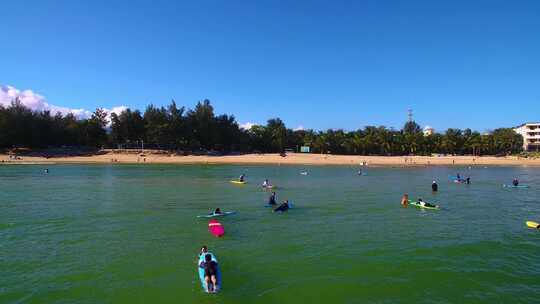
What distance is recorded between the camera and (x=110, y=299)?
54.2 feet

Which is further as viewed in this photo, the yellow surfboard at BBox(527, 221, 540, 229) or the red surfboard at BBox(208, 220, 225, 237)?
the yellow surfboard at BBox(527, 221, 540, 229)

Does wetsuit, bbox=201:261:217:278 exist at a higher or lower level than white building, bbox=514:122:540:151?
lower

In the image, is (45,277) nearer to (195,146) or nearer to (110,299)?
(110,299)

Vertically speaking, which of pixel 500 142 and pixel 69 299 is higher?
pixel 500 142

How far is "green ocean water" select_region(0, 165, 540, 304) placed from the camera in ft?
57.2

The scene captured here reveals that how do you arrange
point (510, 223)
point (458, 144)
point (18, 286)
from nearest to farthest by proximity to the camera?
1. point (18, 286)
2. point (510, 223)
3. point (458, 144)

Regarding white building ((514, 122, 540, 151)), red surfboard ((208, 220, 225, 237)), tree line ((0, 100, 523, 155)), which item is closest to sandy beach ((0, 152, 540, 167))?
tree line ((0, 100, 523, 155))

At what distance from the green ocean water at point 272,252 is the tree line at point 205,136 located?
9229cm

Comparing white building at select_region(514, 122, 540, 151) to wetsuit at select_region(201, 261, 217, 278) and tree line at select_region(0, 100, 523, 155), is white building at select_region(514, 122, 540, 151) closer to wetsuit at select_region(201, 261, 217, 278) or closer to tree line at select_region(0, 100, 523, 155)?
tree line at select_region(0, 100, 523, 155)

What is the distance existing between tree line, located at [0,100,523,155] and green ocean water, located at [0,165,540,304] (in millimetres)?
92291

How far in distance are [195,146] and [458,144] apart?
110 metres

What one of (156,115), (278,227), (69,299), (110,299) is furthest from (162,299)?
(156,115)

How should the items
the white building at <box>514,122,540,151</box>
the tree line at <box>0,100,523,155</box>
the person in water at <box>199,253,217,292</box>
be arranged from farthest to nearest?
the white building at <box>514,122,540,151</box> → the tree line at <box>0,100,523,155</box> → the person in water at <box>199,253,217,292</box>

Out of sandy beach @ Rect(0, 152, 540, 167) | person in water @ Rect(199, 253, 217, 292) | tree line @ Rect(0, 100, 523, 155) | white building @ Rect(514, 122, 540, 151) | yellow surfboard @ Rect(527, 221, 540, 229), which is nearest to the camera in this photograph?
person in water @ Rect(199, 253, 217, 292)
